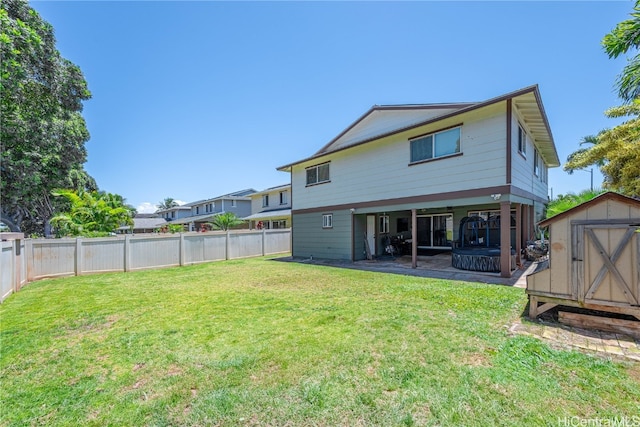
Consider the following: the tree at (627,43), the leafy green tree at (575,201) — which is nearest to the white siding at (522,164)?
the leafy green tree at (575,201)

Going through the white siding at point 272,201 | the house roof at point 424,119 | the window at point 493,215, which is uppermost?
the house roof at point 424,119

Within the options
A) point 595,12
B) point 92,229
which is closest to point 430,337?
point 595,12

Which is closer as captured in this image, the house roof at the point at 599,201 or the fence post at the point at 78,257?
the house roof at the point at 599,201

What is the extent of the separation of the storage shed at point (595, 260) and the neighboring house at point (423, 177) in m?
3.79

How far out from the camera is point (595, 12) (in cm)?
784

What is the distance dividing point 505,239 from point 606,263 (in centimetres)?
410

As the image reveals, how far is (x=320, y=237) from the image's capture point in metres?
14.3

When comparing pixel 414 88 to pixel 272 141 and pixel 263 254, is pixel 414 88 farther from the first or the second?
pixel 263 254

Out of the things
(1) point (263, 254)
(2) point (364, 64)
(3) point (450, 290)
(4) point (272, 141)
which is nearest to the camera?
(3) point (450, 290)

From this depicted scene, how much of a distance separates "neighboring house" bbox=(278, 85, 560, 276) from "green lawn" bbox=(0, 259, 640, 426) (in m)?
4.14

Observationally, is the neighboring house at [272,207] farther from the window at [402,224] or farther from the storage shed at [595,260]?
the storage shed at [595,260]

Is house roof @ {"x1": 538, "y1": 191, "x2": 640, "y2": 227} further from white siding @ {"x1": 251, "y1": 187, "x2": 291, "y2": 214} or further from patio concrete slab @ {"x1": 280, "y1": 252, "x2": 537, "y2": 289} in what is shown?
white siding @ {"x1": 251, "y1": 187, "x2": 291, "y2": 214}

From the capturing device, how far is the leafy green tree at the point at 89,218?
12.6m

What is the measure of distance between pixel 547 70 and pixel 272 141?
15574 mm
